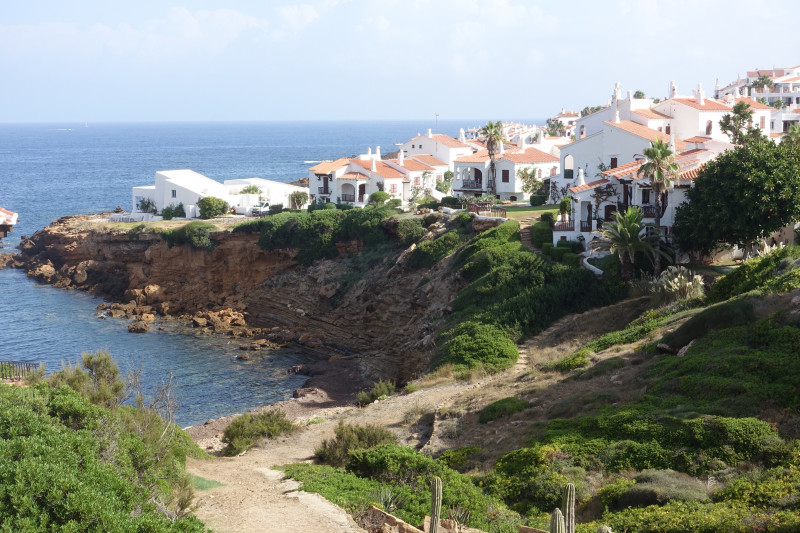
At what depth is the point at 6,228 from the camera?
37.6 metres

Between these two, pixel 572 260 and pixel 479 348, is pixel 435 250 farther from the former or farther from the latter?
pixel 479 348

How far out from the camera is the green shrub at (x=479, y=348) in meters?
35.7

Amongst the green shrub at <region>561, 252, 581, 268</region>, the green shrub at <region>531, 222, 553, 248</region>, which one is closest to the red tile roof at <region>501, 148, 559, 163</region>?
the green shrub at <region>531, 222, 553, 248</region>

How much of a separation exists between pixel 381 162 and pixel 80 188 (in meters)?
78.2

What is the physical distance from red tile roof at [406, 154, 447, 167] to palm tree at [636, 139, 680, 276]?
137 ft

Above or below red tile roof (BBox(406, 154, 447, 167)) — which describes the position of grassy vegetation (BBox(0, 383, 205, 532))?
below

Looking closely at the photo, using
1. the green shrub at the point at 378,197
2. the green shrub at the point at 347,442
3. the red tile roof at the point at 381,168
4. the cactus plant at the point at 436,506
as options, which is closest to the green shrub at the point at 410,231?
the green shrub at the point at 378,197

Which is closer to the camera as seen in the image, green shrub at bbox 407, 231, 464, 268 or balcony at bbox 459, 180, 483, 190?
green shrub at bbox 407, 231, 464, 268

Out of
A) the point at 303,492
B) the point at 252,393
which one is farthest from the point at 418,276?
the point at 303,492

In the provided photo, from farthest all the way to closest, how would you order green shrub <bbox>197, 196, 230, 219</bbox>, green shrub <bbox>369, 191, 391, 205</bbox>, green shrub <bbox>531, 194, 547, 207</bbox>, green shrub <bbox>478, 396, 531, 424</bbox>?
green shrub <bbox>197, 196, 230, 219</bbox>, green shrub <bbox>369, 191, 391, 205</bbox>, green shrub <bbox>531, 194, 547, 207</bbox>, green shrub <bbox>478, 396, 531, 424</bbox>

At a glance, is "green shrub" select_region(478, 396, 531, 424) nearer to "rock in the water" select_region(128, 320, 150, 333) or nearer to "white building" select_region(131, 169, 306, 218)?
"rock in the water" select_region(128, 320, 150, 333)

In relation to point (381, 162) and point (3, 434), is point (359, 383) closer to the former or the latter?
point (3, 434)

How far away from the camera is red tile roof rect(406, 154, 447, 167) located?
8119cm

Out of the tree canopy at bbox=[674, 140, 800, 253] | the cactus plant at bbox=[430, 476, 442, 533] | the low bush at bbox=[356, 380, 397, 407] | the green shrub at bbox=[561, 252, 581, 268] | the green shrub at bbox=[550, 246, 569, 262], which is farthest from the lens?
the green shrub at bbox=[550, 246, 569, 262]
